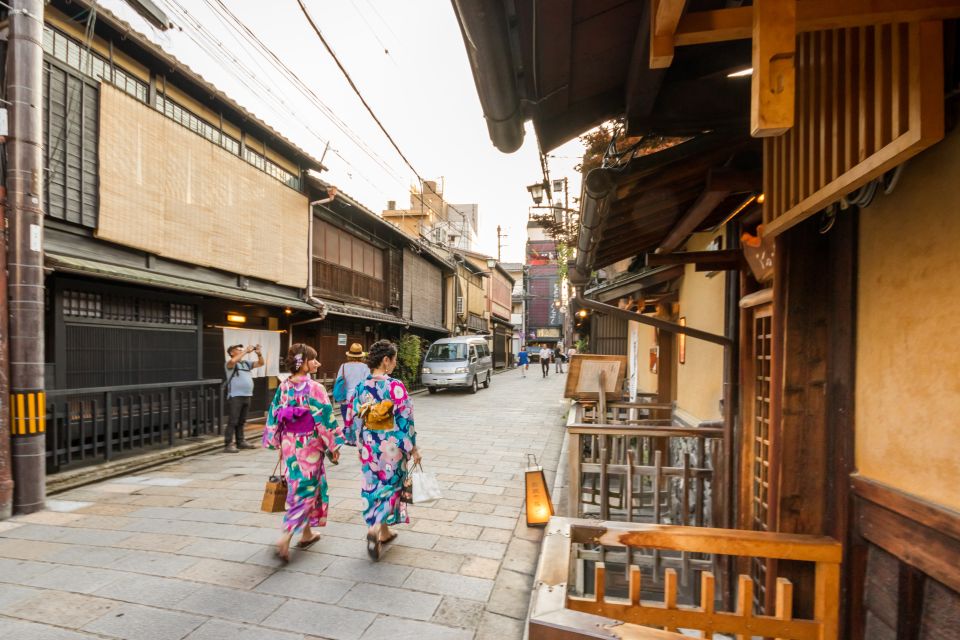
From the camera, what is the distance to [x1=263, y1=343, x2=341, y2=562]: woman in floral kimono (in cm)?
429

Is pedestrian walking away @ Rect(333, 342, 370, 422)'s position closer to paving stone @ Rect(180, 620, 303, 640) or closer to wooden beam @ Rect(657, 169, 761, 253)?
paving stone @ Rect(180, 620, 303, 640)

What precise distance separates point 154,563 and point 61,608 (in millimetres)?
717

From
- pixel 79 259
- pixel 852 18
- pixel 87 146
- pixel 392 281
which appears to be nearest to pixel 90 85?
pixel 87 146

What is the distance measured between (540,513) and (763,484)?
2.17 m

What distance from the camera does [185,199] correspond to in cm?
864

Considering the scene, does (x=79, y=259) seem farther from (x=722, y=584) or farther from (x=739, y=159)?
(x=722, y=584)

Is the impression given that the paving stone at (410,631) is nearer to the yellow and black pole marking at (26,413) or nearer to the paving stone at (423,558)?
the paving stone at (423,558)

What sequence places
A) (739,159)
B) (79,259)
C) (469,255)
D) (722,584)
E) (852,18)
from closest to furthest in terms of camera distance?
(852,18) → (739,159) → (722,584) → (79,259) → (469,255)

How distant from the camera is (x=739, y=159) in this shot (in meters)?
3.60

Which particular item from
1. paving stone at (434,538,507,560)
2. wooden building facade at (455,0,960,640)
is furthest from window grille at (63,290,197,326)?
wooden building facade at (455,0,960,640)

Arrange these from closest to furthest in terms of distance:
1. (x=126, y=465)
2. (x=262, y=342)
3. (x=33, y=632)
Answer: (x=33, y=632)
(x=126, y=465)
(x=262, y=342)

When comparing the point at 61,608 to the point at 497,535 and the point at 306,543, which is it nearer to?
the point at 306,543

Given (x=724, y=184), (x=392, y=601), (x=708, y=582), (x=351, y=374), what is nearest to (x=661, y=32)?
(x=724, y=184)

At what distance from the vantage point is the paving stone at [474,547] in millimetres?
4391
